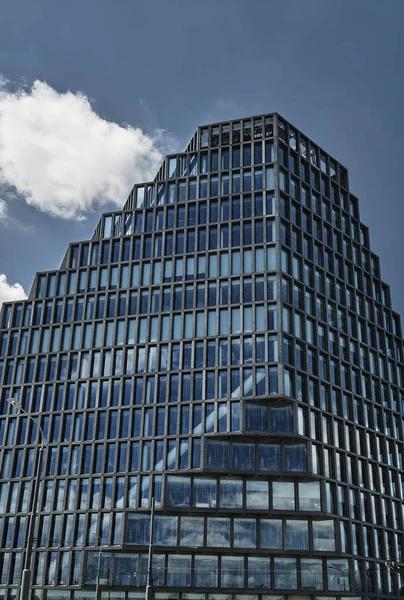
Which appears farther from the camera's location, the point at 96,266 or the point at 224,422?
the point at 96,266

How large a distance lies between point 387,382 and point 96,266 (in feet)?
127

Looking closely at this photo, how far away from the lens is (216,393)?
237 ft

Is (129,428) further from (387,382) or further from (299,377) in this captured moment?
(387,382)

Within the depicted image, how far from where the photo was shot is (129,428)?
7531cm

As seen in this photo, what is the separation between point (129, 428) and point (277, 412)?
Result: 54.5 ft

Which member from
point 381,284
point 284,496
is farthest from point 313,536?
point 381,284

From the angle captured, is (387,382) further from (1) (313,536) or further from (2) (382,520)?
(1) (313,536)

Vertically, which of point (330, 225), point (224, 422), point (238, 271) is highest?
point (330, 225)

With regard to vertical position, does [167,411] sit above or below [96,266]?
below

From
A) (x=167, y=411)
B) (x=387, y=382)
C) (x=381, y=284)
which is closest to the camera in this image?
(x=167, y=411)

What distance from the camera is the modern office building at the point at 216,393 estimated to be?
69500 mm

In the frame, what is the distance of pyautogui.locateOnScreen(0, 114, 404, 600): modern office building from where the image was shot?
69.5 metres

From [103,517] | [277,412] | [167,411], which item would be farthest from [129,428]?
[277,412]

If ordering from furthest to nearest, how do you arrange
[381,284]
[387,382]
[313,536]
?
[381,284]
[387,382]
[313,536]
